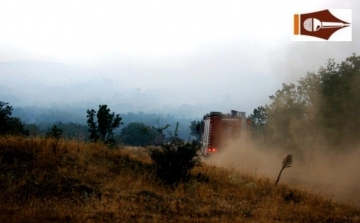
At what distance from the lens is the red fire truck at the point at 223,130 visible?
21062 mm

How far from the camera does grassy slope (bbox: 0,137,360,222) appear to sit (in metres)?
6.98

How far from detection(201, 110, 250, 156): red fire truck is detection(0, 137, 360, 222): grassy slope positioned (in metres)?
8.78

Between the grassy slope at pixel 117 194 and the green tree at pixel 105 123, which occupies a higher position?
the green tree at pixel 105 123

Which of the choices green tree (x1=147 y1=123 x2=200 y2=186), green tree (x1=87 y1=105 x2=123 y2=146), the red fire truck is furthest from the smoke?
green tree (x1=147 y1=123 x2=200 y2=186)

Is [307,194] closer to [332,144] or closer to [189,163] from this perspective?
[189,163]

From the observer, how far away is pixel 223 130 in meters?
21.1

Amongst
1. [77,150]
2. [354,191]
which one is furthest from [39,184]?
[354,191]

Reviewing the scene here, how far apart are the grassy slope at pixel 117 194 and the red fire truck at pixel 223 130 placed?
28.8 feet

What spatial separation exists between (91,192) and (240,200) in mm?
3735

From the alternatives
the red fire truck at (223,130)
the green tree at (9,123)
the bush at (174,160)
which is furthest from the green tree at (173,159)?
the red fire truck at (223,130)

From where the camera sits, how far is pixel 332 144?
23.7 metres

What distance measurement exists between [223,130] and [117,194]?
1347cm

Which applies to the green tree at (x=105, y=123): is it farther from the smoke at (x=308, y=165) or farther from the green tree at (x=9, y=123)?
the smoke at (x=308, y=165)

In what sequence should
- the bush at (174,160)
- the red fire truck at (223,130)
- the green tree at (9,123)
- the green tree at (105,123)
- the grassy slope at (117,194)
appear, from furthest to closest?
the red fire truck at (223,130) < the green tree at (9,123) < the green tree at (105,123) < the bush at (174,160) < the grassy slope at (117,194)
